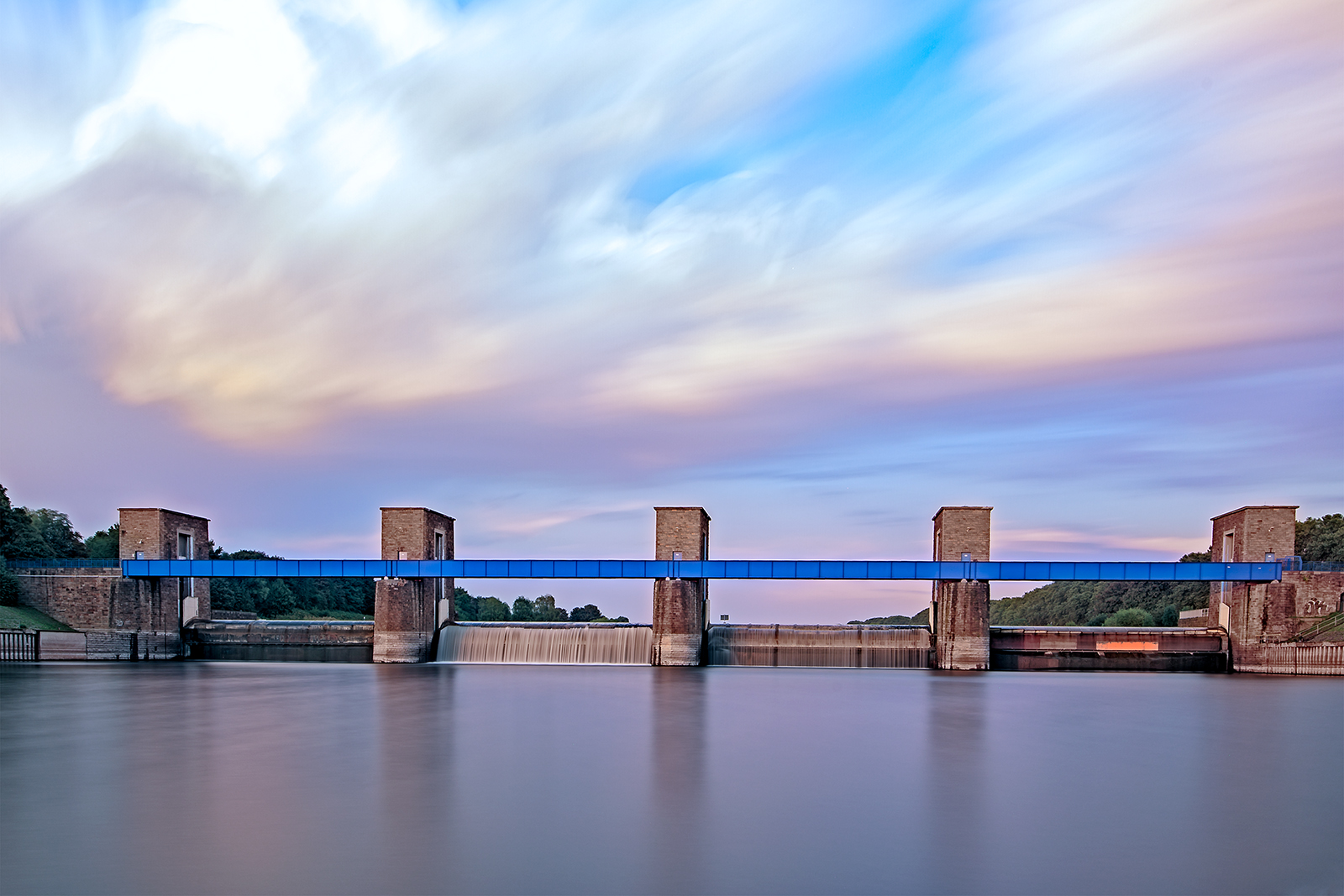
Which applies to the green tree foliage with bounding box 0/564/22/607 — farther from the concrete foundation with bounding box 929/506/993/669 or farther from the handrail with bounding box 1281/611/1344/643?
the handrail with bounding box 1281/611/1344/643

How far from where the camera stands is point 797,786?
48.1 feet

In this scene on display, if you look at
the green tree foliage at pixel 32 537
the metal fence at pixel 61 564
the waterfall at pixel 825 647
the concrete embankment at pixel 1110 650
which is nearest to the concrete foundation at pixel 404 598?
the waterfall at pixel 825 647

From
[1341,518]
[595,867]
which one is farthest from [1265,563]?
[1341,518]

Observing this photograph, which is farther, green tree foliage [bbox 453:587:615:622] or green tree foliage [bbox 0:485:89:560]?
green tree foliage [bbox 453:587:615:622]

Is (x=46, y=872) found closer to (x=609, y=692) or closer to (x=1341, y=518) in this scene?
(x=609, y=692)

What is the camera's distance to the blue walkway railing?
117 feet

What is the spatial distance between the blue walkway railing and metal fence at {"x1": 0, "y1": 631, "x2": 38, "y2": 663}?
5.03 metres

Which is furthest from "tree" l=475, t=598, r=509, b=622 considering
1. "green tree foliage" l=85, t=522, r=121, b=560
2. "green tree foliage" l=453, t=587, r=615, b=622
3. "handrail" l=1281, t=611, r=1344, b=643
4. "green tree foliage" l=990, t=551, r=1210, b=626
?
"handrail" l=1281, t=611, r=1344, b=643

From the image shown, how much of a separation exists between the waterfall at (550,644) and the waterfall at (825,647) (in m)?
3.42

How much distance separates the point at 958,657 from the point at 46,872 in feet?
107

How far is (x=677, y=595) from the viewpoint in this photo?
36969 mm

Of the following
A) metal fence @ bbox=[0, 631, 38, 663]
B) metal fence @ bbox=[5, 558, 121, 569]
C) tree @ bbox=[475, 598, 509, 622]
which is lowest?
tree @ bbox=[475, 598, 509, 622]

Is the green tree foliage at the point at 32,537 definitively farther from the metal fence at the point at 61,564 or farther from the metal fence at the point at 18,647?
the metal fence at the point at 18,647

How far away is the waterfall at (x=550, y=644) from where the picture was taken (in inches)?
1538
